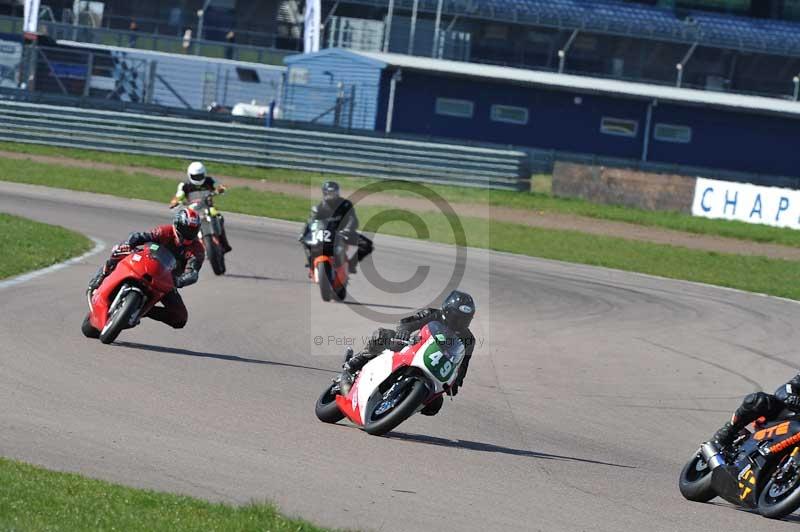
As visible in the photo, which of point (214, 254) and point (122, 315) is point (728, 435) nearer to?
point (122, 315)

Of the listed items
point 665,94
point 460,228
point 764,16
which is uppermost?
point 764,16

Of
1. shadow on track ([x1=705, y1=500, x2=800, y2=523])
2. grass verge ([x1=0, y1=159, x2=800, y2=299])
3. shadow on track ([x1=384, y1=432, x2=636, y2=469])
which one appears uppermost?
shadow on track ([x1=705, y1=500, x2=800, y2=523])

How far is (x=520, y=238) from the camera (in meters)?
27.6

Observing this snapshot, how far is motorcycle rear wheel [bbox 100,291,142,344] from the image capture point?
11188 mm

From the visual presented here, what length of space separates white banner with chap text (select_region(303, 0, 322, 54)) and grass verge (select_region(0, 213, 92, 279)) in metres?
29.1

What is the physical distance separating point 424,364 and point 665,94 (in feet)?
135

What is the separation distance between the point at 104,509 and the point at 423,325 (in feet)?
11.0

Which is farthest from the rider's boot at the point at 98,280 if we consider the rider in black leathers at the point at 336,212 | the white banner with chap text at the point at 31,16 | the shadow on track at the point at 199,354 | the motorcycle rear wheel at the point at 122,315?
the white banner with chap text at the point at 31,16

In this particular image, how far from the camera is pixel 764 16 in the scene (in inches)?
2313

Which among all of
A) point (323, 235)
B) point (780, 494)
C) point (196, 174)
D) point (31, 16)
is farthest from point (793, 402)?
point (31, 16)

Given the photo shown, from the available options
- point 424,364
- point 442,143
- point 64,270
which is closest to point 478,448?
point 424,364

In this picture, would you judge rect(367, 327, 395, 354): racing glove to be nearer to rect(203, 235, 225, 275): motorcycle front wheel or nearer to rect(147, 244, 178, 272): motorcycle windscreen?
rect(147, 244, 178, 272): motorcycle windscreen

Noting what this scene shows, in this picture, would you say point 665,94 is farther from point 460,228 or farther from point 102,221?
point 102,221

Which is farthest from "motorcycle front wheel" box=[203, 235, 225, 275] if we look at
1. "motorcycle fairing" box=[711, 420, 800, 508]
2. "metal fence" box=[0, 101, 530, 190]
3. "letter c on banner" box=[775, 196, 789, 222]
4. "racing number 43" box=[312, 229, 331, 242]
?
"letter c on banner" box=[775, 196, 789, 222]
